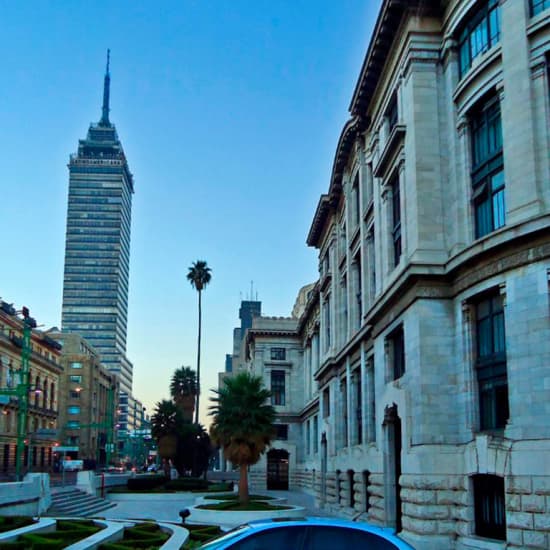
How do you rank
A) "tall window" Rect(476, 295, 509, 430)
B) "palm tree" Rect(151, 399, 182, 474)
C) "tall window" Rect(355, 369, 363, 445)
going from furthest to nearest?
"palm tree" Rect(151, 399, 182, 474)
"tall window" Rect(355, 369, 363, 445)
"tall window" Rect(476, 295, 509, 430)

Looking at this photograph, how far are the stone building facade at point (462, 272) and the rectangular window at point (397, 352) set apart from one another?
0.06 meters

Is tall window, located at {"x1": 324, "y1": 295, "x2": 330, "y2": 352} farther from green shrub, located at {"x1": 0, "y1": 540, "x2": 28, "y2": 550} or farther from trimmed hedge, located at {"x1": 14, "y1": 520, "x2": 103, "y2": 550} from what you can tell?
green shrub, located at {"x1": 0, "y1": 540, "x2": 28, "y2": 550}

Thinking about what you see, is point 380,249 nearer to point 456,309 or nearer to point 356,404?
point 456,309

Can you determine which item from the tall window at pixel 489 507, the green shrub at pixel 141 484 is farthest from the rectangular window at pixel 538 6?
the green shrub at pixel 141 484

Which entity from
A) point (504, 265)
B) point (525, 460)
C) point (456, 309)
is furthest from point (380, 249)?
point (525, 460)

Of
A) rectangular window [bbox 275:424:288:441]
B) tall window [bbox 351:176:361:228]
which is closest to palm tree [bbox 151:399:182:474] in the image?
rectangular window [bbox 275:424:288:441]

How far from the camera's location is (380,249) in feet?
102

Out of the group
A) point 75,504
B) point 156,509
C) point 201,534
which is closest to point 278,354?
point 156,509

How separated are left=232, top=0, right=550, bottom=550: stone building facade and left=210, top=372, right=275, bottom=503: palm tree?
29.9 ft

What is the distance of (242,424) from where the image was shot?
4041 cm

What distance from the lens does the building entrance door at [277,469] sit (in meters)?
75.2

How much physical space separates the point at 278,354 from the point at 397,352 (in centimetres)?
5230

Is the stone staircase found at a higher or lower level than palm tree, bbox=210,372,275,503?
lower

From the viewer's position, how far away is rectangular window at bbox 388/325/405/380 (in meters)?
28.3
